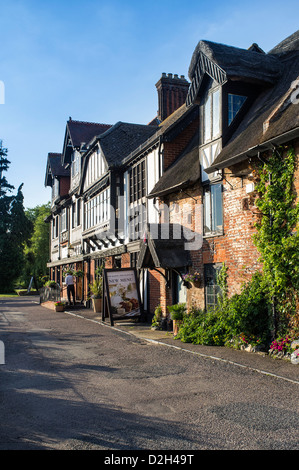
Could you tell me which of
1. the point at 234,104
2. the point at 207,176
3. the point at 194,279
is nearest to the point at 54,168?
the point at 207,176

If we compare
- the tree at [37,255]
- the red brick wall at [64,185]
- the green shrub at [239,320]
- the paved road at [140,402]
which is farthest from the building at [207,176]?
the tree at [37,255]

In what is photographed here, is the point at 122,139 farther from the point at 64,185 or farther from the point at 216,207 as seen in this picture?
the point at 64,185

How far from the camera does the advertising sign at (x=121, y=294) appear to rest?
15641mm

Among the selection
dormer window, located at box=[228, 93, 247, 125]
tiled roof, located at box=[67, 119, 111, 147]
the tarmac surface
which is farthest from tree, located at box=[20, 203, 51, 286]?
dormer window, located at box=[228, 93, 247, 125]

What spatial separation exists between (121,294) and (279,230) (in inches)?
307

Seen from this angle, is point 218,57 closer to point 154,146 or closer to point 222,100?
point 222,100

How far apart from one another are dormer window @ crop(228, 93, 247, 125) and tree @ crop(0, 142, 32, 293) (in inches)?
1644

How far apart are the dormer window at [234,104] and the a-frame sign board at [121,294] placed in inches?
274

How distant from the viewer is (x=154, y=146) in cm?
1638

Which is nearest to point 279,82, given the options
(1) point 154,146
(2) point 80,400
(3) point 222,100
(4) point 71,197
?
(3) point 222,100

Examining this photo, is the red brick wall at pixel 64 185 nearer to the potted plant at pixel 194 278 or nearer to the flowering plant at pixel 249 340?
the potted plant at pixel 194 278

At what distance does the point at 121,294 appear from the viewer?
15.9 meters

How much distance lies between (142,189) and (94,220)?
6.47 meters

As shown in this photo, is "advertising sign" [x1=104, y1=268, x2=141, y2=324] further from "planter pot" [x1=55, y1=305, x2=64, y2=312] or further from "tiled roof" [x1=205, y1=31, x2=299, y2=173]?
"planter pot" [x1=55, y1=305, x2=64, y2=312]
